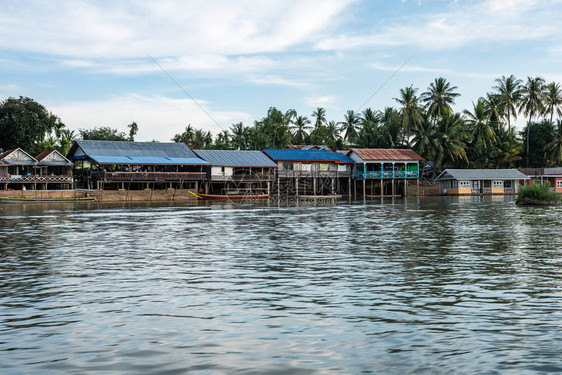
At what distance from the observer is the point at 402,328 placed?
8336mm

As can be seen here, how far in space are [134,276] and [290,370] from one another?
7410 mm

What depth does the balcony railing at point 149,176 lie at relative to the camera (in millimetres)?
61219

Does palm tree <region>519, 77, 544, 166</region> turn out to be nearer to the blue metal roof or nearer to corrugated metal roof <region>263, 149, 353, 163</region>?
corrugated metal roof <region>263, 149, 353, 163</region>

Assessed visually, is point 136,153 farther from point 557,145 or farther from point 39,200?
point 557,145

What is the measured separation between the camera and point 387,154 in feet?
251

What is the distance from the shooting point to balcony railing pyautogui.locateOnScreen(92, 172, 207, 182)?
2410 inches

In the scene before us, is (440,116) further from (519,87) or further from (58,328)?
(58,328)

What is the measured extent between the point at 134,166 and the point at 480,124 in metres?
47.7

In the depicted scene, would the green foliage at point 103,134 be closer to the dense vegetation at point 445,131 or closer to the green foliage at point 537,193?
the dense vegetation at point 445,131

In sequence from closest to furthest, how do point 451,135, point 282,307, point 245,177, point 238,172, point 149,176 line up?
point 282,307
point 149,176
point 245,177
point 238,172
point 451,135

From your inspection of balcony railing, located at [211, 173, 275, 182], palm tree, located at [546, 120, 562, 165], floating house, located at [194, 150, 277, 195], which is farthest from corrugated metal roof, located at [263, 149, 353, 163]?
palm tree, located at [546, 120, 562, 165]

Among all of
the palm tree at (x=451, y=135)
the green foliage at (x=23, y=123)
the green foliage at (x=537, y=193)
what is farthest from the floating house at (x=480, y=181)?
the green foliage at (x=23, y=123)

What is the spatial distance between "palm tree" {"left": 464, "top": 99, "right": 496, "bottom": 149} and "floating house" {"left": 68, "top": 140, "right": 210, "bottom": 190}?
1511 inches

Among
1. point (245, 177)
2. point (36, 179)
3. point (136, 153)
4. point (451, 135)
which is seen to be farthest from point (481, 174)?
point (36, 179)
